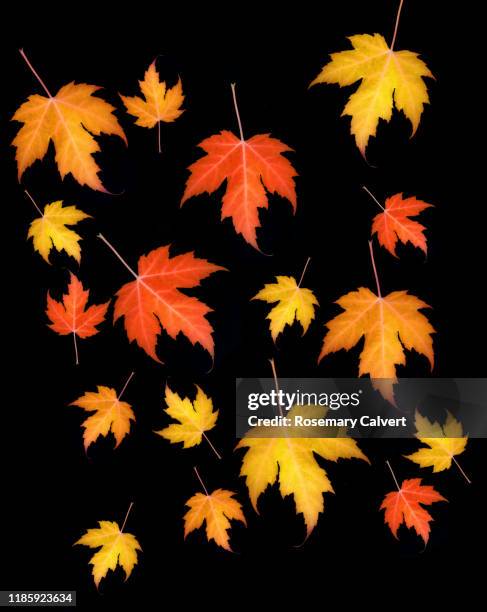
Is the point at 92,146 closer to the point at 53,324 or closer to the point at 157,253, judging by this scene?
the point at 157,253

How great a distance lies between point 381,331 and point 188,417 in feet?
2.07

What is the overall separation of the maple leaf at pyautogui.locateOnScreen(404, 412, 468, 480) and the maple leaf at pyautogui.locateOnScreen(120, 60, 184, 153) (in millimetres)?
1170

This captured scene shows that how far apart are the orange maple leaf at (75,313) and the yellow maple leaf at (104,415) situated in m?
0.19

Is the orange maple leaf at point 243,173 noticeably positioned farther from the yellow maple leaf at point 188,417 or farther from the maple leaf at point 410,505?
the maple leaf at point 410,505

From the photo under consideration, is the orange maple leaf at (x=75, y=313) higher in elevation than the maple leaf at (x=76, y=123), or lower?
lower

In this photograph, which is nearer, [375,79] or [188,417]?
[375,79]

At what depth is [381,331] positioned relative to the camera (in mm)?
1435

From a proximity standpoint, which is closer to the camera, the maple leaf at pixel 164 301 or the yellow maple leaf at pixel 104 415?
the maple leaf at pixel 164 301

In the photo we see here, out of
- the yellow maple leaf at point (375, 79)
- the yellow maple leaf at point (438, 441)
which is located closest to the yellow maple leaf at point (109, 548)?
the yellow maple leaf at point (438, 441)

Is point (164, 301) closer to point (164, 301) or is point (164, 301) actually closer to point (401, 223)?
point (164, 301)

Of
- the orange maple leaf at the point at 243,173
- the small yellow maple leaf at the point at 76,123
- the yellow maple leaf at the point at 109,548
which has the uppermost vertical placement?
the small yellow maple leaf at the point at 76,123

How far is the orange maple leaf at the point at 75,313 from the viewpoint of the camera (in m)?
1.50

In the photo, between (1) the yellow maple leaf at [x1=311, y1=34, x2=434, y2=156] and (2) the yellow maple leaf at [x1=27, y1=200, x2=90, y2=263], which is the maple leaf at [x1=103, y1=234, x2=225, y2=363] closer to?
(2) the yellow maple leaf at [x1=27, y1=200, x2=90, y2=263]

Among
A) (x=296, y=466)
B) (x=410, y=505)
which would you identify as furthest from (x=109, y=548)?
(x=410, y=505)
